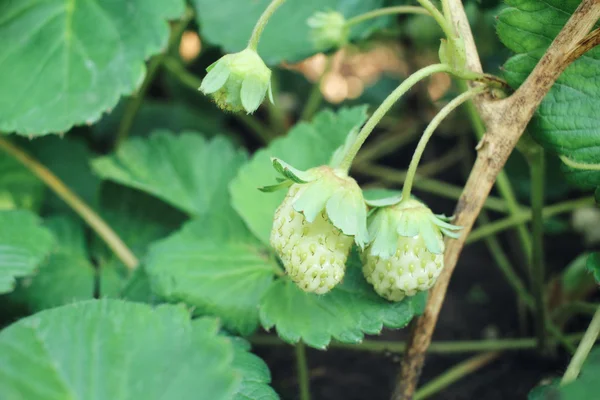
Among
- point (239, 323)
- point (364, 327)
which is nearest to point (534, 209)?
point (364, 327)

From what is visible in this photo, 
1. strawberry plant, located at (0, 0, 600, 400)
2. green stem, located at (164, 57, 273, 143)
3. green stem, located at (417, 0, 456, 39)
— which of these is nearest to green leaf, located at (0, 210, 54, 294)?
strawberry plant, located at (0, 0, 600, 400)

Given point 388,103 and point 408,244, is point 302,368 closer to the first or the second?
point 408,244

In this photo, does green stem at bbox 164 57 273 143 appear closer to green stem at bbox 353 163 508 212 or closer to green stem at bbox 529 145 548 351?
green stem at bbox 353 163 508 212

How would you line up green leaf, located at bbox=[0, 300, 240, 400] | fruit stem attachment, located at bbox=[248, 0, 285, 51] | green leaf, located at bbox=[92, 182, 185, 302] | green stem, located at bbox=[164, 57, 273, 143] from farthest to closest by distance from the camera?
1. green stem, located at bbox=[164, 57, 273, 143]
2. green leaf, located at bbox=[92, 182, 185, 302]
3. fruit stem attachment, located at bbox=[248, 0, 285, 51]
4. green leaf, located at bbox=[0, 300, 240, 400]

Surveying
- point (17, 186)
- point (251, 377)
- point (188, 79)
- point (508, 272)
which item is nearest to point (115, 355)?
point (251, 377)

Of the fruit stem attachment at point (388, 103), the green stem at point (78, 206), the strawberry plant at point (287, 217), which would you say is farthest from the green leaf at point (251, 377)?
the green stem at point (78, 206)

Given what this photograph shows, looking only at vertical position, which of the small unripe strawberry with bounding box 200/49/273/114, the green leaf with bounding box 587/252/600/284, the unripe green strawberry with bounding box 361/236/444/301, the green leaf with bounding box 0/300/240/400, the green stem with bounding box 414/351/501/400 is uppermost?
the small unripe strawberry with bounding box 200/49/273/114
